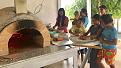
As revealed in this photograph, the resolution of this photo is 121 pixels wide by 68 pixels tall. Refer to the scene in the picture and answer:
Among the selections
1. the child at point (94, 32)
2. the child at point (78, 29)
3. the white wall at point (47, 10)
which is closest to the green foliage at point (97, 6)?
the white wall at point (47, 10)

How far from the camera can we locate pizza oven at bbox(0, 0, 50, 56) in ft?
6.55

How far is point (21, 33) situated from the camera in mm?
2449

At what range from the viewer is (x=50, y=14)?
16.2 ft

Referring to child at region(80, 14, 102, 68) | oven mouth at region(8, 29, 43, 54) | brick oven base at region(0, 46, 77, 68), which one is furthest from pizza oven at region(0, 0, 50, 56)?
child at region(80, 14, 102, 68)

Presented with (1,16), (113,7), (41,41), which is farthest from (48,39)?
(113,7)

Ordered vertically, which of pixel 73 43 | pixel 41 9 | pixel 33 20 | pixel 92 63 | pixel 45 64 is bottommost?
pixel 92 63

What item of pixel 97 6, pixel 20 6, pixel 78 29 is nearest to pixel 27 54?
pixel 20 6

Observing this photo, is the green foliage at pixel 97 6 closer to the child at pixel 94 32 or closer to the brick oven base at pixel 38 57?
the child at pixel 94 32

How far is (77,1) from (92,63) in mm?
2693

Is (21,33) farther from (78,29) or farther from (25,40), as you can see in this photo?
(78,29)

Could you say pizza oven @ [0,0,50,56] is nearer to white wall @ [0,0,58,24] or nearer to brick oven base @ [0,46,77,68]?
brick oven base @ [0,46,77,68]

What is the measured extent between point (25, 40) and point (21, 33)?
0.11 m

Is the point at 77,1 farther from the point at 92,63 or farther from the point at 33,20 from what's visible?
the point at 33,20

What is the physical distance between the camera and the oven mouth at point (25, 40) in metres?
2.30
